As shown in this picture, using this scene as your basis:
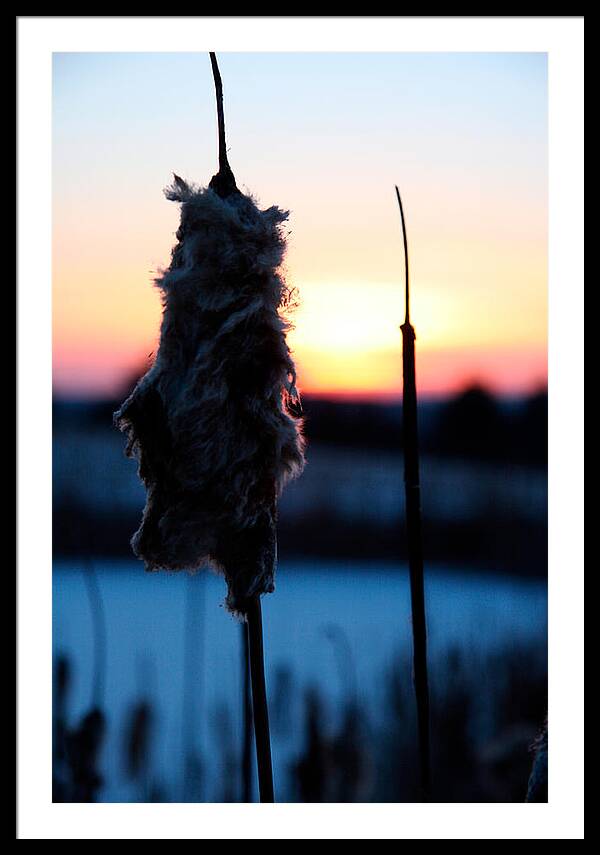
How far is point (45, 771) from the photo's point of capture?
2.36m

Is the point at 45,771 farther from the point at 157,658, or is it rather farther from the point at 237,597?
the point at 157,658

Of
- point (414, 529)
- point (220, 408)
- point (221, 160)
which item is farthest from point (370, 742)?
point (221, 160)

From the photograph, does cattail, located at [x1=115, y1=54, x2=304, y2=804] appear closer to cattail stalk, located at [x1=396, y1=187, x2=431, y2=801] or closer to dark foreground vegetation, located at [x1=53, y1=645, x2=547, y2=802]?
cattail stalk, located at [x1=396, y1=187, x2=431, y2=801]

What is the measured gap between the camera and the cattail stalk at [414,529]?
2207 mm

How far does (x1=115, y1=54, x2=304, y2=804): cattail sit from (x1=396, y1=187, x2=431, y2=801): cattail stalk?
0.26m

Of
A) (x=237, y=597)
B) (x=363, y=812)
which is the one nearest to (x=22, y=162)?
(x=237, y=597)

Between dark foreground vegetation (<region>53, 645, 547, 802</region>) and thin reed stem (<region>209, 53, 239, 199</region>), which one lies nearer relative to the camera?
thin reed stem (<region>209, 53, 239, 199</region>)

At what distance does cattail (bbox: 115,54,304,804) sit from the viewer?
6.88 feet

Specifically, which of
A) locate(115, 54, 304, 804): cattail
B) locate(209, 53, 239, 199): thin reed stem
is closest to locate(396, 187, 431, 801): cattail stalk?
locate(115, 54, 304, 804): cattail

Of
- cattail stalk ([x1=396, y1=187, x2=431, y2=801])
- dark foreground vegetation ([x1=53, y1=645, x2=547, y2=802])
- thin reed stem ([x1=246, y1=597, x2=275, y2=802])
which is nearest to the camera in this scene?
thin reed stem ([x1=246, y1=597, x2=275, y2=802])

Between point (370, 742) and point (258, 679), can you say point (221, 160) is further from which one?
point (370, 742)

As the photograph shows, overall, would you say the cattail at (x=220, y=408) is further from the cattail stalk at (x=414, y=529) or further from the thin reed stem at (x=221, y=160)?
the cattail stalk at (x=414, y=529)

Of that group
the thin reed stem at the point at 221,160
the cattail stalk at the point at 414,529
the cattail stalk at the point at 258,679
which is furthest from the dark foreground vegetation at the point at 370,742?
the thin reed stem at the point at 221,160

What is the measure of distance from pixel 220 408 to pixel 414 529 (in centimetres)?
54
